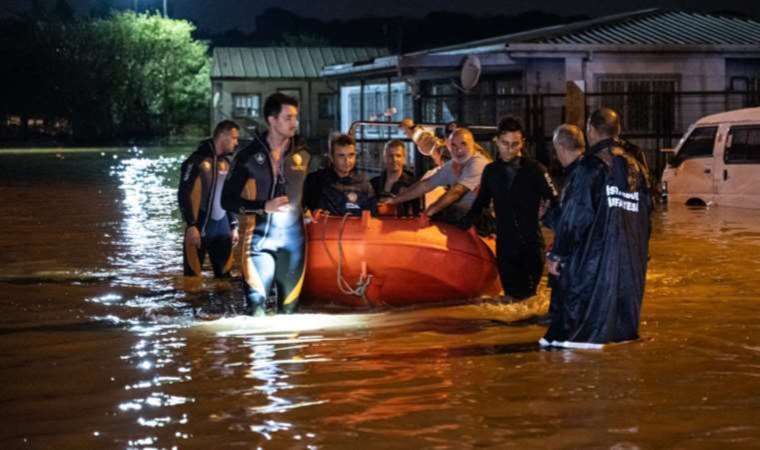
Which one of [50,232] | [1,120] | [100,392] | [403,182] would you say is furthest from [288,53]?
[100,392]

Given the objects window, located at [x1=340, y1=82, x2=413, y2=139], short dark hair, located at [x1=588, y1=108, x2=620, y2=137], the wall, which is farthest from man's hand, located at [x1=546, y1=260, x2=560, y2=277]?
the wall

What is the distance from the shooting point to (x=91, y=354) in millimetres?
8711

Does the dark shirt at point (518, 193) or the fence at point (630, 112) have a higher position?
the fence at point (630, 112)

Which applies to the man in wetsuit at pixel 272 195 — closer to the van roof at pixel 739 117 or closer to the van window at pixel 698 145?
the van roof at pixel 739 117

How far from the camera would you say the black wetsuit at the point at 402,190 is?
11.3 m

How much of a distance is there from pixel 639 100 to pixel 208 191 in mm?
17067

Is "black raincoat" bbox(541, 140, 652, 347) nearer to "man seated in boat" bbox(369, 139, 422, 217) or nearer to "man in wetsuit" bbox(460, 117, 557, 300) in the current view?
"man in wetsuit" bbox(460, 117, 557, 300)

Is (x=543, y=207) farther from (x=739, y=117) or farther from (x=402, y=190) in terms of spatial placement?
(x=739, y=117)

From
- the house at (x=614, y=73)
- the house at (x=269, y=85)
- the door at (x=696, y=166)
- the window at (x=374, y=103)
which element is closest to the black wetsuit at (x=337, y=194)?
the door at (x=696, y=166)

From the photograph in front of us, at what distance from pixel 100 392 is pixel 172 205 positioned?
1600 centimetres

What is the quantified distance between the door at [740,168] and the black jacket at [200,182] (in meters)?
11.0

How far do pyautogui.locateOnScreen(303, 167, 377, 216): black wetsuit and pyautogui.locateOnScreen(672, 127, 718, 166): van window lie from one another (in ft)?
36.8

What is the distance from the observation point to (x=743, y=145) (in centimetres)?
1992

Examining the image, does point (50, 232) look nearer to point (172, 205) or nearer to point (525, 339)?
point (172, 205)
